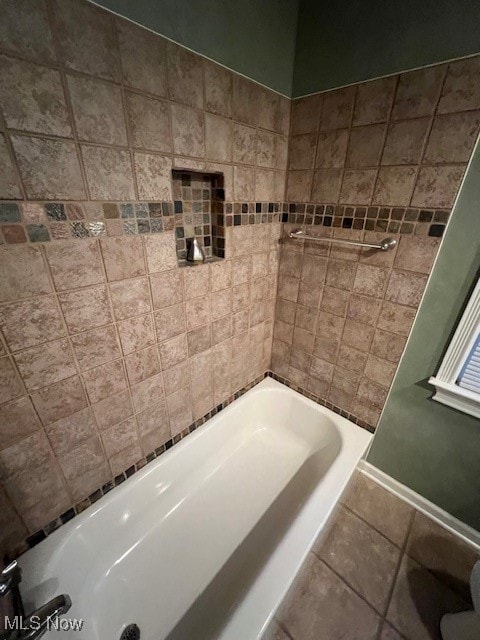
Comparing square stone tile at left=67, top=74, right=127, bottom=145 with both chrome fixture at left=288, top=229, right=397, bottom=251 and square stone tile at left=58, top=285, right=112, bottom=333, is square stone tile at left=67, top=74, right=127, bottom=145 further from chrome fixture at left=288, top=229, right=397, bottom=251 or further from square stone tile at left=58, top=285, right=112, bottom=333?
chrome fixture at left=288, top=229, right=397, bottom=251

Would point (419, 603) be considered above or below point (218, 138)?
below

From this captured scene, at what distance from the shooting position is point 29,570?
2.76 feet

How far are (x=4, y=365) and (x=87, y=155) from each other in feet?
2.02

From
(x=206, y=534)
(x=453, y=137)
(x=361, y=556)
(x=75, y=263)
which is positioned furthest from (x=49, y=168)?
(x=361, y=556)

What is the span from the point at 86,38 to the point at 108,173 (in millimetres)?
289

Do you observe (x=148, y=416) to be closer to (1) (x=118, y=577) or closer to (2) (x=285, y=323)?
(1) (x=118, y=577)

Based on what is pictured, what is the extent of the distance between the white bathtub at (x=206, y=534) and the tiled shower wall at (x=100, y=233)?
15cm

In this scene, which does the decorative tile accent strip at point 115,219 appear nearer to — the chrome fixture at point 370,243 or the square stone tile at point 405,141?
the chrome fixture at point 370,243

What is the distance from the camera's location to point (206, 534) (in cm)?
119

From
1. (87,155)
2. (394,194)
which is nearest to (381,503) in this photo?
(394,194)

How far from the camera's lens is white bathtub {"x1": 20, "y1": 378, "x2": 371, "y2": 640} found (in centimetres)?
86

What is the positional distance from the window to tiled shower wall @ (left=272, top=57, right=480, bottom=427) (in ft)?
0.57

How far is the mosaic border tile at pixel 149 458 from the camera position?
0.92 metres

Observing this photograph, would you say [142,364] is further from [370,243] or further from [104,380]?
[370,243]
